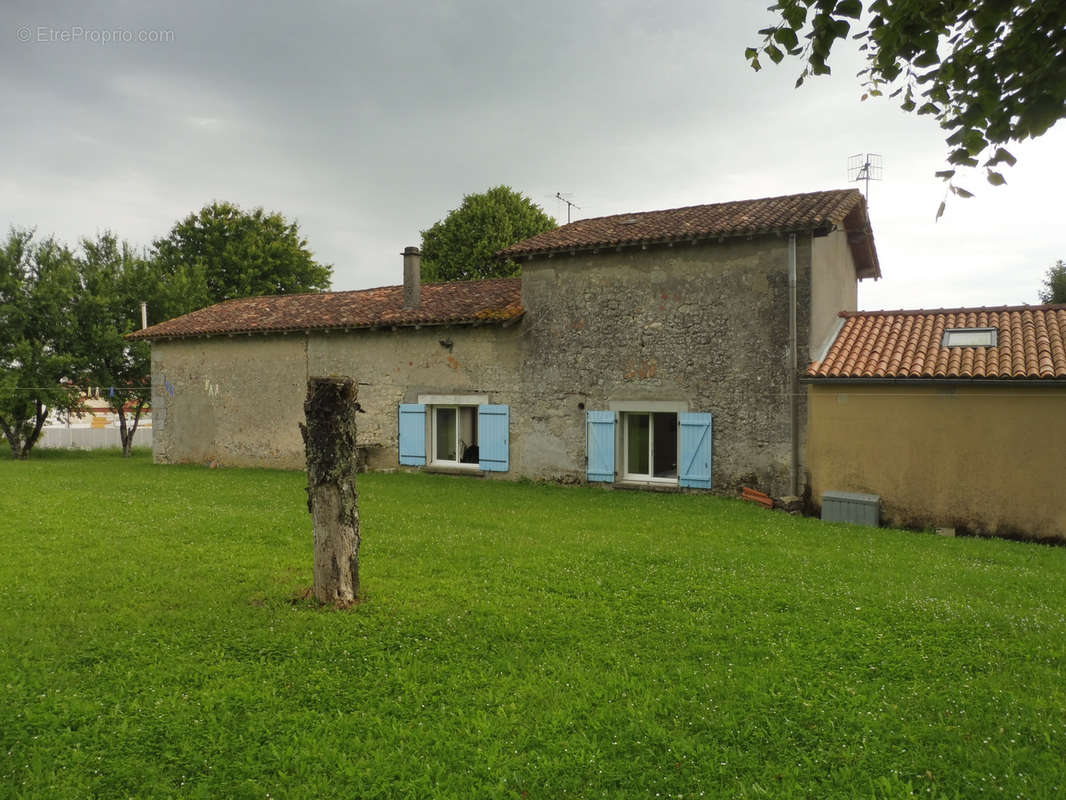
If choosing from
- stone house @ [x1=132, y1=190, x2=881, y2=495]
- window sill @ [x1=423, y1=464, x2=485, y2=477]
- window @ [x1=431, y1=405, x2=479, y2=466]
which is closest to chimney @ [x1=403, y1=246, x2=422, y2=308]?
A: stone house @ [x1=132, y1=190, x2=881, y2=495]

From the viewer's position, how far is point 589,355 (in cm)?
1340

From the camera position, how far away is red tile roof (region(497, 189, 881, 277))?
11602 millimetres

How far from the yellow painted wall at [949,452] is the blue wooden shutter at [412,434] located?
8.14 m

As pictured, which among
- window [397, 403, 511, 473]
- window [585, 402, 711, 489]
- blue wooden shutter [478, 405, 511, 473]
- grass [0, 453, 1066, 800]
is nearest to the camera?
grass [0, 453, 1066, 800]

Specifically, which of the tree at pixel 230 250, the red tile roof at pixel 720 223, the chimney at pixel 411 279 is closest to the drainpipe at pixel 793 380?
the red tile roof at pixel 720 223

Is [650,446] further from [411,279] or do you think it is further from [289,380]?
[289,380]

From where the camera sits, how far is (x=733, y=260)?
12.1m

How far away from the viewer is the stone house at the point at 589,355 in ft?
38.9

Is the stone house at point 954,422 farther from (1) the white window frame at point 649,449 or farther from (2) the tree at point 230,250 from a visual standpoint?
(2) the tree at point 230,250

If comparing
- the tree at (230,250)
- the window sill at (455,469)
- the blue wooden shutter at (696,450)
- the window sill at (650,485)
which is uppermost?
the tree at (230,250)

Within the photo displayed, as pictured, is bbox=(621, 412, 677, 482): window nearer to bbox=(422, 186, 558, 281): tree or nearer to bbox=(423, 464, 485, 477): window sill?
bbox=(423, 464, 485, 477): window sill

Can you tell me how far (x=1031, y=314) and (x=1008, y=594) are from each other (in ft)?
25.6

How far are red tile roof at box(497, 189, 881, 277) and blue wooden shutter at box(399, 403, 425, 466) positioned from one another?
4.08m

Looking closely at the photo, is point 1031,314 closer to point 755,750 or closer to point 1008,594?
point 1008,594
